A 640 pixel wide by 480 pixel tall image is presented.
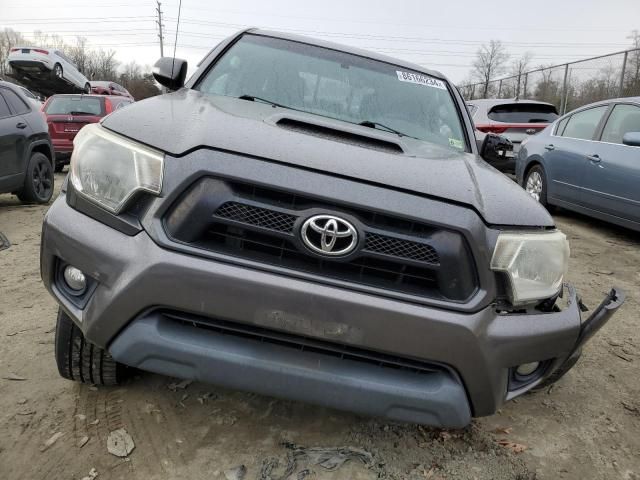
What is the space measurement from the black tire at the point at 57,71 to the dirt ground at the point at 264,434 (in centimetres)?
2082

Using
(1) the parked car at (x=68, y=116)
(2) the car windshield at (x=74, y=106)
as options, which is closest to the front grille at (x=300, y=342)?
(1) the parked car at (x=68, y=116)

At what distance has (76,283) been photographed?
5.88 ft

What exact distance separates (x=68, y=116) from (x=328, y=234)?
990cm

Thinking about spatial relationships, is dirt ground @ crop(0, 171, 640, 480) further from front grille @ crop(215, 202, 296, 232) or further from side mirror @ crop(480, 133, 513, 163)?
side mirror @ crop(480, 133, 513, 163)

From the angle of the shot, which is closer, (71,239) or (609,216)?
(71,239)

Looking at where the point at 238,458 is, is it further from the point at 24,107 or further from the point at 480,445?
the point at 24,107

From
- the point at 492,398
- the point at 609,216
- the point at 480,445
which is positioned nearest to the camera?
the point at 492,398

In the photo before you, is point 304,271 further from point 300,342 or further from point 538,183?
point 538,183

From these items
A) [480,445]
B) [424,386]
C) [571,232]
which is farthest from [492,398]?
[571,232]

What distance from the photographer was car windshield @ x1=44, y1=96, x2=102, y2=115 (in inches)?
395

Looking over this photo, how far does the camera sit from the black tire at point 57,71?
2014cm

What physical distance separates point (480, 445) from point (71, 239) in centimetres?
178

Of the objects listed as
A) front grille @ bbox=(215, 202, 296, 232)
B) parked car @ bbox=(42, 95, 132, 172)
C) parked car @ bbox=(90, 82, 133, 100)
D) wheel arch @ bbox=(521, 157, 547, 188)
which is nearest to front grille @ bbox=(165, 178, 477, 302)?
front grille @ bbox=(215, 202, 296, 232)

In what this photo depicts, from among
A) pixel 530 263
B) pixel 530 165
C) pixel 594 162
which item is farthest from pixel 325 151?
pixel 530 165
